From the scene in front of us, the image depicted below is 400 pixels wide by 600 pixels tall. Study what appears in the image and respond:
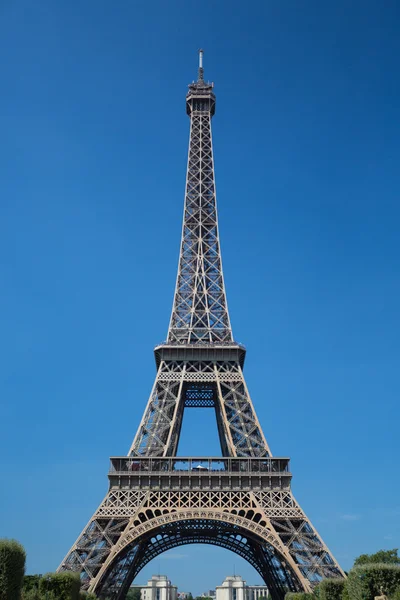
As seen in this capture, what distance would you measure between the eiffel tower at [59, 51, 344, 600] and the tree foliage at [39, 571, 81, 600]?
4.39 metres

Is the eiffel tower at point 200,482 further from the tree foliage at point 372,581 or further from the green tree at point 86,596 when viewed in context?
the tree foliage at point 372,581

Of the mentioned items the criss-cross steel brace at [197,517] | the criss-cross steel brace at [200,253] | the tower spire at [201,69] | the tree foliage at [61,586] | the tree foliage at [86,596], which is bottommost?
the tree foliage at [86,596]

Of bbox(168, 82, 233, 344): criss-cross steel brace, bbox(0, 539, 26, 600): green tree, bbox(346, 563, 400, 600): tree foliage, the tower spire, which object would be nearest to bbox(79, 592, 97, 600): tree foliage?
bbox(0, 539, 26, 600): green tree

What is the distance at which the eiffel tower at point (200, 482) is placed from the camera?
129 ft

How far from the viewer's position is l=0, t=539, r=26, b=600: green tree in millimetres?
26047

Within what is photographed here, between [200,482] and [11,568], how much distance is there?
18473 mm

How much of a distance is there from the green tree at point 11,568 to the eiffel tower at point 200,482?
11.6 meters

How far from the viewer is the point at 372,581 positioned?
3164 cm

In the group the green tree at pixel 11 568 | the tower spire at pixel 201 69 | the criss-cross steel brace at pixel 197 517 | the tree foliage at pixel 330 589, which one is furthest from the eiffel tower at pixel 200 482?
the tower spire at pixel 201 69

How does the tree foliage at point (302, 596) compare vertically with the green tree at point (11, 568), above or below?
below

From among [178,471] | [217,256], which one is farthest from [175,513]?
[217,256]

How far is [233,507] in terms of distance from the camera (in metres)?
41.5

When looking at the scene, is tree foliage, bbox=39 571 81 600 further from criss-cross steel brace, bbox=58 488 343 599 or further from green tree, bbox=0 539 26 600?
green tree, bbox=0 539 26 600

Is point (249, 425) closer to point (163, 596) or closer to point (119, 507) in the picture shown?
point (119, 507)
